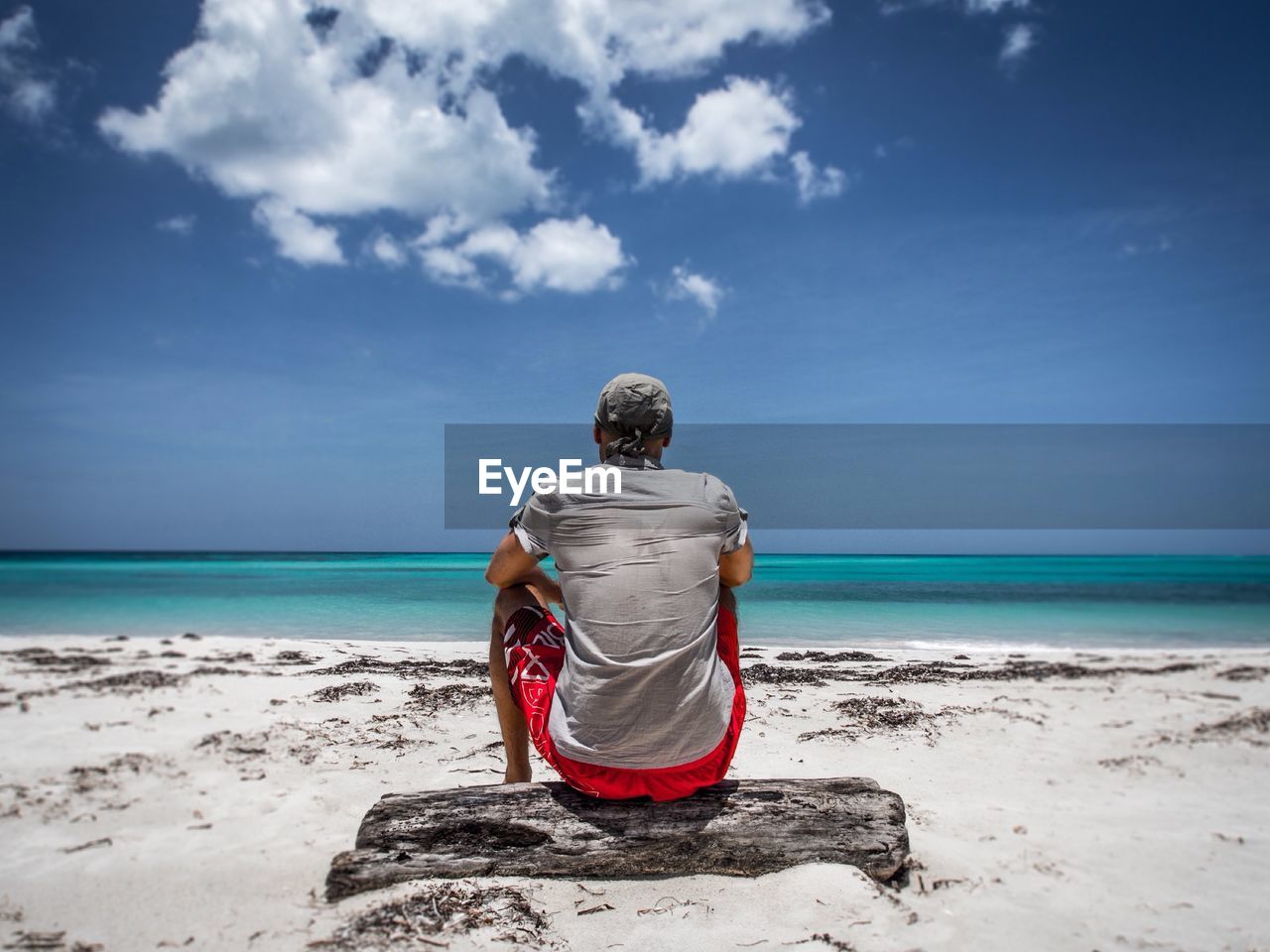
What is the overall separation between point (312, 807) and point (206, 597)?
18.2 metres

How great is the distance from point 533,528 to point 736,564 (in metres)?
0.75

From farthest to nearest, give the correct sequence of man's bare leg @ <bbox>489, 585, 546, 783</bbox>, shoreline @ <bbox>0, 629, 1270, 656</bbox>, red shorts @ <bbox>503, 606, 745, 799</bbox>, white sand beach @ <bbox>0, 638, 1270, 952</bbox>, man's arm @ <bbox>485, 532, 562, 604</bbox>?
shoreline @ <bbox>0, 629, 1270, 656</bbox>
man's bare leg @ <bbox>489, 585, 546, 783</bbox>
man's arm @ <bbox>485, 532, 562, 604</bbox>
red shorts @ <bbox>503, 606, 745, 799</bbox>
white sand beach @ <bbox>0, 638, 1270, 952</bbox>

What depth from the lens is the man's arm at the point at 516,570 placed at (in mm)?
2508

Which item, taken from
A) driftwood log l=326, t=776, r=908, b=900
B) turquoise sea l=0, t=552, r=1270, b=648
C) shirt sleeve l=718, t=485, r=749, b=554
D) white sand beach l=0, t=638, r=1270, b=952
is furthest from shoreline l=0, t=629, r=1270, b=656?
shirt sleeve l=718, t=485, r=749, b=554

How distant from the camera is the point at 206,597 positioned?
18.4 metres

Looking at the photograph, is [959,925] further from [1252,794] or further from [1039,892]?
[1252,794]

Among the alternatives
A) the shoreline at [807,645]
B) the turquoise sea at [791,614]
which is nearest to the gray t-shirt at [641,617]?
the shoreline at [807,645]

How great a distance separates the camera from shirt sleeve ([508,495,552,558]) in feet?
7.59

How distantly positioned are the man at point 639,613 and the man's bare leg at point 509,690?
0.24m

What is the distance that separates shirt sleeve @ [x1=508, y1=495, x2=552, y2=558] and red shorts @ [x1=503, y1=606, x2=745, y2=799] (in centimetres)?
43

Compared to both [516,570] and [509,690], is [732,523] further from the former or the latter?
[509,690]

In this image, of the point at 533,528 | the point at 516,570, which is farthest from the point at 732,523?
the point at 516,570

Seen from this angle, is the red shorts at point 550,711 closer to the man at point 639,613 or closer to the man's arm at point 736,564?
the man at point 639,613

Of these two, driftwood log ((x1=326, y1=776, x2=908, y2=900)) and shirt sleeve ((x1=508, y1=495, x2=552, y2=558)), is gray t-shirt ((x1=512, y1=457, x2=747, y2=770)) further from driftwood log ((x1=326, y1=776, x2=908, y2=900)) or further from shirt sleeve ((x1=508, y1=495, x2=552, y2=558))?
driftwood log ((x1=326, y1=776, x2=908, y2=900))
